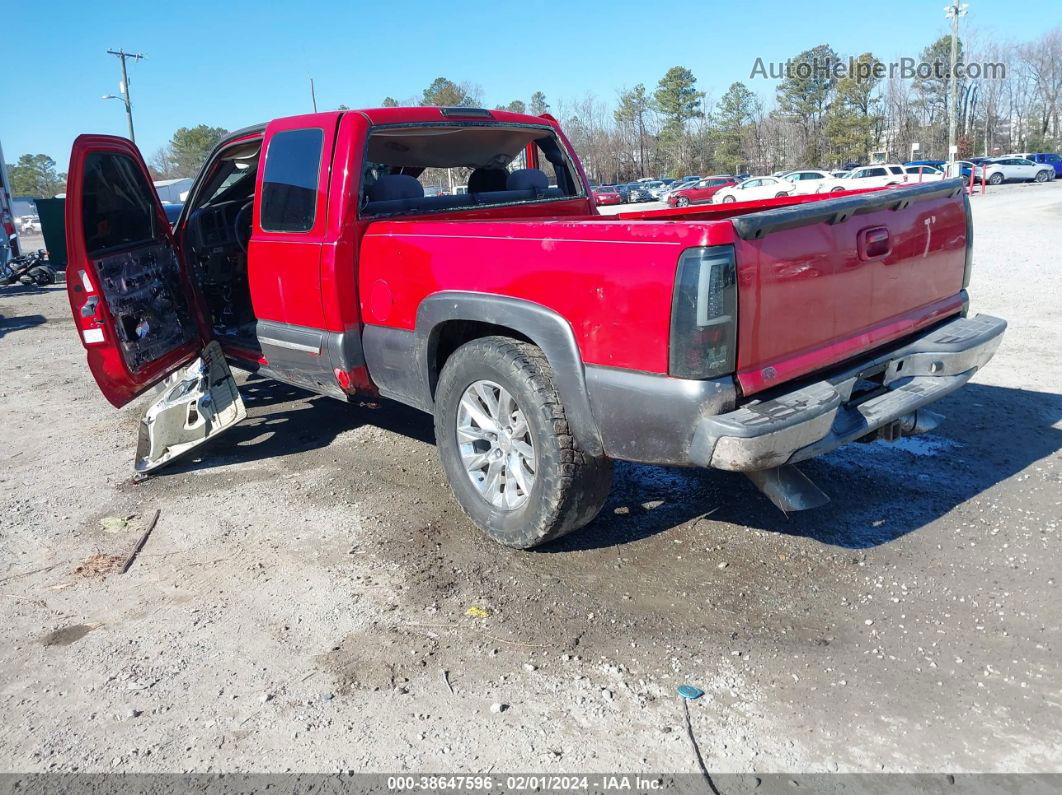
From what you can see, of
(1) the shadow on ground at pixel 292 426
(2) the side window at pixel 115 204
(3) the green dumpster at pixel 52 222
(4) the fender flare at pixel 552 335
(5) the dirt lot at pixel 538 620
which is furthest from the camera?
(3) the green dumpster at pixel 52 222

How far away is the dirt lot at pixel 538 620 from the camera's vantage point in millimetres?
2537

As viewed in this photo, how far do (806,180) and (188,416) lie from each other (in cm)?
3626

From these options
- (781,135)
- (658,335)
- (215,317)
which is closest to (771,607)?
(658,335)

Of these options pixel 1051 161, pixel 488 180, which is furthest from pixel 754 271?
pixel 1051 161

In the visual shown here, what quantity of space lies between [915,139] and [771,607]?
7701cm

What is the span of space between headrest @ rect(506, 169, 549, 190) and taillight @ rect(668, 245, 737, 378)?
2857 mm

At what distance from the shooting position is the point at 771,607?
127 inches

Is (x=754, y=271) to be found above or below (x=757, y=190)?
below

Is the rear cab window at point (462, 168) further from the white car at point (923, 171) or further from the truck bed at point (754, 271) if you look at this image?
the white car at point (923, 171)

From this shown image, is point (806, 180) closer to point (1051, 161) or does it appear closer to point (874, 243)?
point (1051, 161)

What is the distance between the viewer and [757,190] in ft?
122

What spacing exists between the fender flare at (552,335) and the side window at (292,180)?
1.28m

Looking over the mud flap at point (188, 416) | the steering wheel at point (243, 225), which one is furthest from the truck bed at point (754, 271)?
the steering wheel at point (243, 225)

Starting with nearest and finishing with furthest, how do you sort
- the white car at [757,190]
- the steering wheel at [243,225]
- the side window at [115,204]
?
1. the side window at [115,204]
2. the steering wheel at [243,225]
3. the white car at [757,190]
